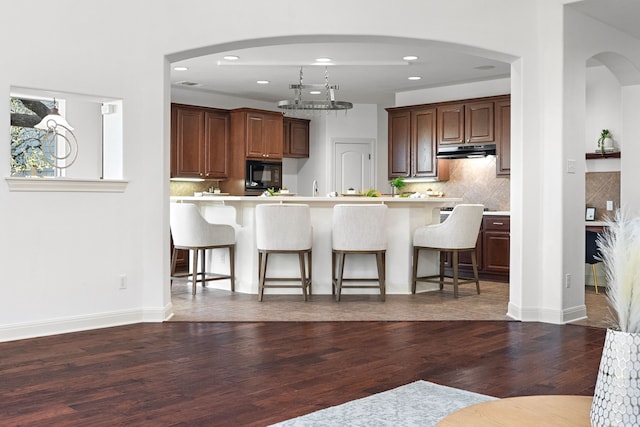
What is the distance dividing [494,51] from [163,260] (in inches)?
128

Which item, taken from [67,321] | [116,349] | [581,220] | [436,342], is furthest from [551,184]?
[67,321]

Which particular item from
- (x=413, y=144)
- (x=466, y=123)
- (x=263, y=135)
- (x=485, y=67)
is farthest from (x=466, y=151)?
(x=263, y=135)

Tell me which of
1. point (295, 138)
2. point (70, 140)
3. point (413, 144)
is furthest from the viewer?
point (295, 138)

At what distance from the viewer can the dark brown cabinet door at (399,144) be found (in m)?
9.48

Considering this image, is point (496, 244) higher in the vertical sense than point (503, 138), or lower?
lower

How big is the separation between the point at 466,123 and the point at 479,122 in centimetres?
21

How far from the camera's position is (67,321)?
491 cm

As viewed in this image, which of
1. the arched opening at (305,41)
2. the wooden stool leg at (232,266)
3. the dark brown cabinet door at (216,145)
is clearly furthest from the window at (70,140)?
the dark brown cabinet door at (216,145)

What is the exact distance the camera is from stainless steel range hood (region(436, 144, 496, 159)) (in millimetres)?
8500

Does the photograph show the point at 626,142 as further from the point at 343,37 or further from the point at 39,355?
the point at 39,355

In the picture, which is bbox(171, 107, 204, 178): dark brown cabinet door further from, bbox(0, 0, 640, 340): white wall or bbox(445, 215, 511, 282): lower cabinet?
bbox(445, 215, 511, 282): lower cabinet

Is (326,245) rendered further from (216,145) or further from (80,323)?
(216,145)

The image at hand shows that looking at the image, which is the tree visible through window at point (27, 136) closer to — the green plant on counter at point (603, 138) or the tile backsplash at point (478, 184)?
the tile backsplash at point (478, 184)

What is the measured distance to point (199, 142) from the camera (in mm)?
9477
